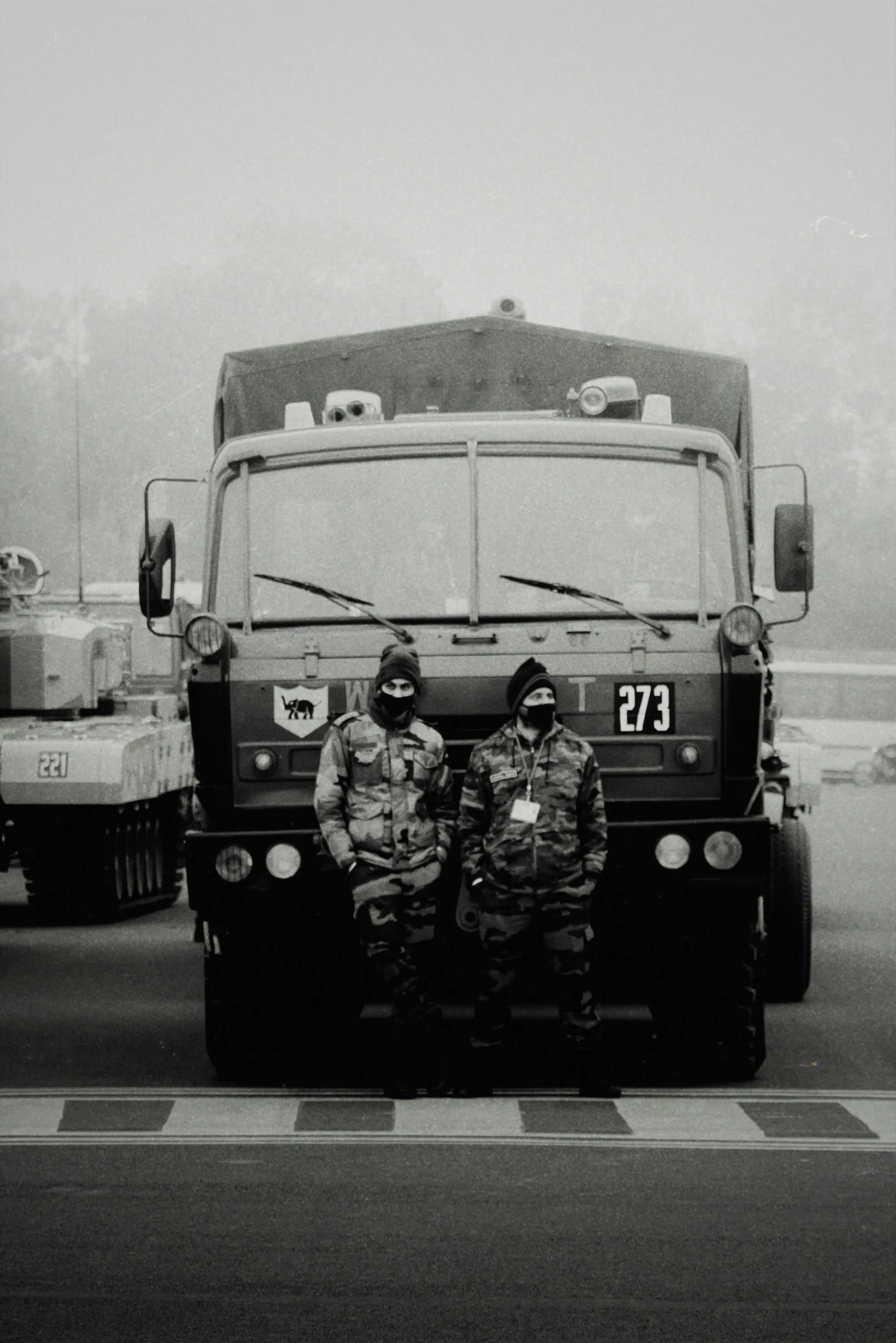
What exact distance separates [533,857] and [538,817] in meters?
0.17

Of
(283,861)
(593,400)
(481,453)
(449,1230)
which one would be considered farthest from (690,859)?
(449,1230)

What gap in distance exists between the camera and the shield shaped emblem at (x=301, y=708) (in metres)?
9.83

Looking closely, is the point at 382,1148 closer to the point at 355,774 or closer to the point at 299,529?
the point at 355,774

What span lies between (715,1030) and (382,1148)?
218 cm

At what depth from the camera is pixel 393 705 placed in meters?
9.55

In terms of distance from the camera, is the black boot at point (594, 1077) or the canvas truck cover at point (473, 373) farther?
the canvas truck cover at point (473, 373)

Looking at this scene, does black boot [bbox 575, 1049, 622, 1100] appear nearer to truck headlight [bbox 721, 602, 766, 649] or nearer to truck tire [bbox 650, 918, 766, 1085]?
truck tire [bbox 650, 918, 766, 1085]

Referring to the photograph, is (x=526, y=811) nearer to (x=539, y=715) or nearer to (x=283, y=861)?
(x=539, y=715)

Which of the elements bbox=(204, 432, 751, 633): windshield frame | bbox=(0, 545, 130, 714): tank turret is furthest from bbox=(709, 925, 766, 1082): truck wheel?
bbox=(0, 545, 130, 714): tank turret

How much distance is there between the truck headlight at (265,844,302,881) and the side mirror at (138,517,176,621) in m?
1.24

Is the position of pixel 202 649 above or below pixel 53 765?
above

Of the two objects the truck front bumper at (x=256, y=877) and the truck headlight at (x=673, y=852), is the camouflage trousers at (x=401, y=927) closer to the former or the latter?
the truck front bumper at (x=256, y=877)

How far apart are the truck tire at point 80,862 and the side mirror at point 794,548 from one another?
9.03m

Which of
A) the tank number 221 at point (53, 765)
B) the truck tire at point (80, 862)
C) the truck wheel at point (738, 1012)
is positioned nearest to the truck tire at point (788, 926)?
the truck wheel at point (738, 1012)
